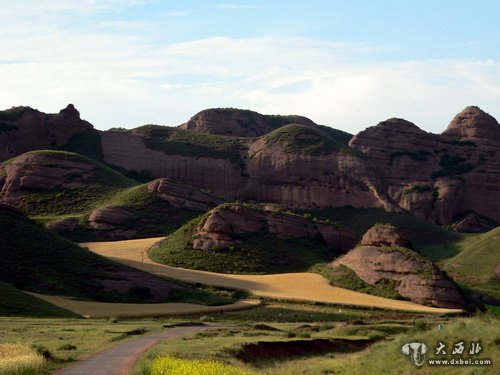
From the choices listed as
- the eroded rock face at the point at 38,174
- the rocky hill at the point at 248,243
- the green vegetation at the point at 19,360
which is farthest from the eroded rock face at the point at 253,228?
the green vegetation at the point at 19,360

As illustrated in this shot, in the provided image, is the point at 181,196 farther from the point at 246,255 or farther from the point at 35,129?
the point at 35,129

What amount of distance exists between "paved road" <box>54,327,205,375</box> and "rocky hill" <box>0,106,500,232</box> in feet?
396

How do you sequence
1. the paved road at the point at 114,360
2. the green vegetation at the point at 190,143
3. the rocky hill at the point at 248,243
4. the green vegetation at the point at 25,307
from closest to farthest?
the paved road at the point at 114,360
the green vegetation at the point at 25,307
the rocky hill at the point at 248,243
the green vegetation at the point at 190,143

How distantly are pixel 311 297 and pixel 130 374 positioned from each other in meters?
63.0

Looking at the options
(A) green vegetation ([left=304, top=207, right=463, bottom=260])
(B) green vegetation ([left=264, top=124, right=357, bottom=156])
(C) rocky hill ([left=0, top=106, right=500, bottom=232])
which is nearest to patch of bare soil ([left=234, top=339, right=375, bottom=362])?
(A) green vegetation ([left=304, top=207, right=463, bottom=260])

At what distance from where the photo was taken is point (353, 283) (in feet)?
333

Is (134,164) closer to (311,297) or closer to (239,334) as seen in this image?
(311,297)

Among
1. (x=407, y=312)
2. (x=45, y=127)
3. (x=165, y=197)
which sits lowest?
(x=407, y=312)

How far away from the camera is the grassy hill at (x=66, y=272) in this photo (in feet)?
274

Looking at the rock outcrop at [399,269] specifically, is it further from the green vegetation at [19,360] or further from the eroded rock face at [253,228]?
the green vegetation at [19,360]

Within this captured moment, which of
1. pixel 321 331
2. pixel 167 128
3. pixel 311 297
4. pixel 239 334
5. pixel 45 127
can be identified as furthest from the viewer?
pixel 167 128

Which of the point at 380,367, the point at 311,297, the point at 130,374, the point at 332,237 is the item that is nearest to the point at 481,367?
the point at 380,367

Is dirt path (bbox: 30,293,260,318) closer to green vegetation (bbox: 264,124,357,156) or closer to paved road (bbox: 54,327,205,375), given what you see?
paved road (bbox: 54,327,205,375)

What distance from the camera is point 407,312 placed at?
278 ft
